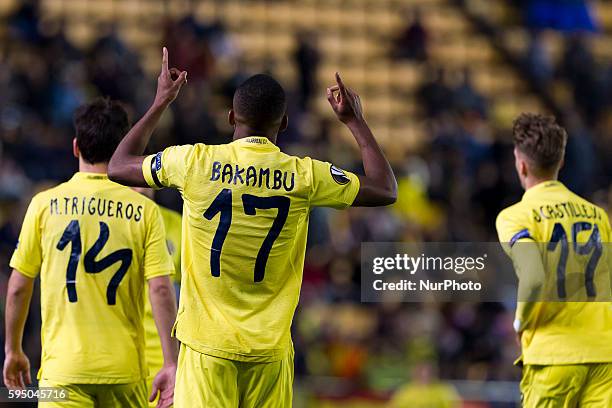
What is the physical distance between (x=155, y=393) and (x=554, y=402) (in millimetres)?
2214

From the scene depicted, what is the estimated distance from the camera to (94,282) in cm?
672

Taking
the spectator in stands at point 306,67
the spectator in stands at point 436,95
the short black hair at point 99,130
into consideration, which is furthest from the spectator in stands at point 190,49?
the short black hair at point 99,130

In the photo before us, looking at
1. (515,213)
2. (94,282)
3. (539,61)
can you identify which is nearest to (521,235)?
(515,213)

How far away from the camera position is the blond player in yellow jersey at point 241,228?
5.85m

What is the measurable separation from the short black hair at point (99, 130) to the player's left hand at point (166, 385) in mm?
1221

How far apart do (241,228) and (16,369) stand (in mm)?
1832

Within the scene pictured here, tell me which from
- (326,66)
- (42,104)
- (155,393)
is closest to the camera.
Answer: (155,393)

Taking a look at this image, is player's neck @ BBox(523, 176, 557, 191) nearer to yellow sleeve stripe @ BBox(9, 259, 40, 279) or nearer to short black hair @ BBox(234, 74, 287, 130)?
short black hair @ BBox(234, 74, 287, 130)

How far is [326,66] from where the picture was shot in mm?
20188

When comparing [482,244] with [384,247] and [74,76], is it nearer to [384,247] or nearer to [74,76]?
[384,247]

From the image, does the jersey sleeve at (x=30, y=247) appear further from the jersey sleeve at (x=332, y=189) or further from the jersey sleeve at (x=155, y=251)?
the jersey sleeve at (x=332, y=189)

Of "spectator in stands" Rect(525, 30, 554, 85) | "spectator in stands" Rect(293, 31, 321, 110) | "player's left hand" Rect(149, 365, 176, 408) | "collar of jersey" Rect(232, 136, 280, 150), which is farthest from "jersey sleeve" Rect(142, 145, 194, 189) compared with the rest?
"spectator in stands" Rect(525, 30, 554, 85)

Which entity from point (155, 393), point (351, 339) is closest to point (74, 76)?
point (351, 339)

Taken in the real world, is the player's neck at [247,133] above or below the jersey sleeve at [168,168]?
above
